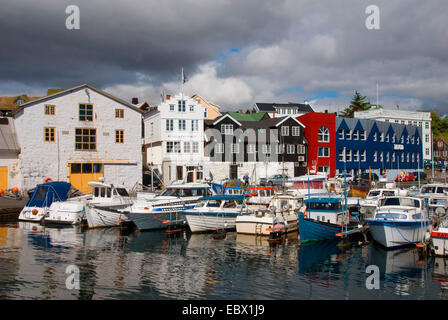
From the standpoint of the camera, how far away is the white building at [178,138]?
5269cm

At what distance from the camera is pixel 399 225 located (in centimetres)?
2194

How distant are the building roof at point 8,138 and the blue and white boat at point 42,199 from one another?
507 inches

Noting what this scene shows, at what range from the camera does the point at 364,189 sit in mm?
44625

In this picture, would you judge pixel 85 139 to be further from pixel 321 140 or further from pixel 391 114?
pixel 391 114

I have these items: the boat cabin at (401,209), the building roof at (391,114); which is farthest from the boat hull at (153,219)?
the building roof at (391,114)

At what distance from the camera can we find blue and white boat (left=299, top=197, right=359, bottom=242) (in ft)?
77.5

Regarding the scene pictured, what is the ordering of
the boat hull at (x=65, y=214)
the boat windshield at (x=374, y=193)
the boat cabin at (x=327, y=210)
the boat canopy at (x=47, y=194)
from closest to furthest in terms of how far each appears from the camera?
the boat cabin at (x=327, y=210), the boat hull at (x=65, y=214), the boat windshield at (x=374, y=193), the boat canopy at (x=47, y=194)

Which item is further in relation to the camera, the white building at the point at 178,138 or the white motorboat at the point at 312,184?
the white building at the point at 178,138

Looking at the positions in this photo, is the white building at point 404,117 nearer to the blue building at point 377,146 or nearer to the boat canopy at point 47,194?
the blue building at point 377,146

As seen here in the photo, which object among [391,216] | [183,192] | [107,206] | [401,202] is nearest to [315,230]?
[391,216]

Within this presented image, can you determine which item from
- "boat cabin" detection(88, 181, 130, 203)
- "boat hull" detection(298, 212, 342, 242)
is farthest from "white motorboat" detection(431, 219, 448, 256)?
"boat cabin" detection(88, 181, 130, 203)
